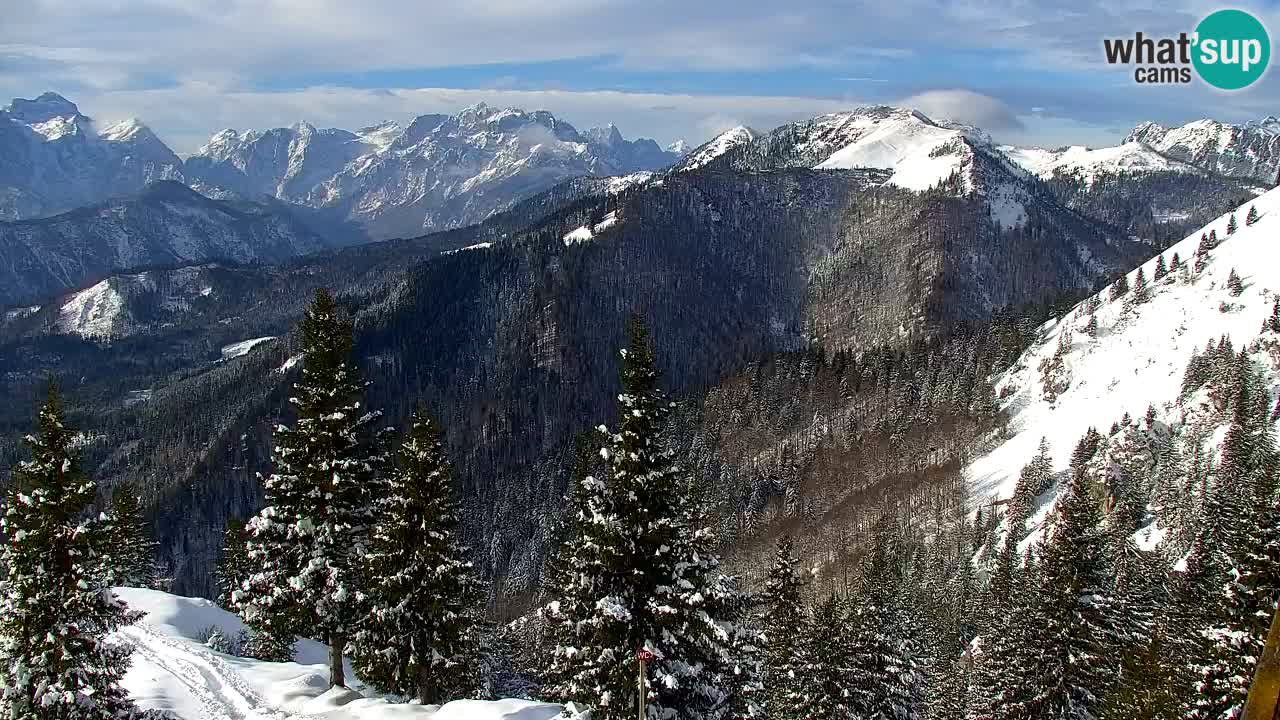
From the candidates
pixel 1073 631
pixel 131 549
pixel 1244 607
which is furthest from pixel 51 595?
pixel 131 549

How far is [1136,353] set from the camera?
16225 centimetres

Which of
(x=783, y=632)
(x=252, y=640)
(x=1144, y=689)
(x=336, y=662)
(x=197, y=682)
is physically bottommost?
(x=252, y=640)

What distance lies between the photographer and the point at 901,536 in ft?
490

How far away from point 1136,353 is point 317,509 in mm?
175978

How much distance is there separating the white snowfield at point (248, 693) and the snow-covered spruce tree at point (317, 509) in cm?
302

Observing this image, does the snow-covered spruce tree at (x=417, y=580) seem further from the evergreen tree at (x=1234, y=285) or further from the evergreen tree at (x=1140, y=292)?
the evergreen tree at (x=1140, y=292)

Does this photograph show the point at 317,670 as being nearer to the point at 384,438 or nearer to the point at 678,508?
the point at 384,438

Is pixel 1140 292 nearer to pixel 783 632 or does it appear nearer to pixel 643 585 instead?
pixel 783 632

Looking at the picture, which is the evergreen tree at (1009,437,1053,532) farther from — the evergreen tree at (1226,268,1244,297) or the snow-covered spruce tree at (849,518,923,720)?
the snow-covered spruce tree at (849,518,923,720)

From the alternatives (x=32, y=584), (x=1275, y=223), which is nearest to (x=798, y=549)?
(x=1275, y=223)

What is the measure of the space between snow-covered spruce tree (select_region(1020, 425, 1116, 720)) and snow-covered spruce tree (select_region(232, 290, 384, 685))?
28.8 meters

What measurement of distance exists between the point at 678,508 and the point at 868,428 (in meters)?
183

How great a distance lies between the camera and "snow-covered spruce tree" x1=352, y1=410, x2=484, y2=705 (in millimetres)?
32094

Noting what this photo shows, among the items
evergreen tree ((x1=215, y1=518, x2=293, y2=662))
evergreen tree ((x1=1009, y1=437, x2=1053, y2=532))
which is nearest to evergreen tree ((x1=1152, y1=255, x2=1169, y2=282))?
evergreen tree ((x1=1009, y1=437, x2=1053, y2=532))
